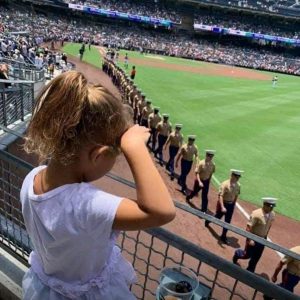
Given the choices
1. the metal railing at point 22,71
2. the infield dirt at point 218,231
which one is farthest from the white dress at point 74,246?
the metal railing at point 22,71

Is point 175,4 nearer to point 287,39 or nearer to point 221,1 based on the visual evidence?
point 221,1

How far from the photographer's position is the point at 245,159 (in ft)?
42.7

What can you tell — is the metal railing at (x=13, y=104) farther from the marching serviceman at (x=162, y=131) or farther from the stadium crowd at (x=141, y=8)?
the stadium crowd at (x=141, y=8)

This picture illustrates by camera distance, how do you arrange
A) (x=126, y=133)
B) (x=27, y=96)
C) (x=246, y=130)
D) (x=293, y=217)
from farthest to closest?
(x=246, y=130) < (x=27, y=96) < (x=293, y=217) < (x=126, y=133)

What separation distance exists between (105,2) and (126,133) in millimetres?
69690

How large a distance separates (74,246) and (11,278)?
193 centimetres

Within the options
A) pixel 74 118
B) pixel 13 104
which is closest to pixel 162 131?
pixel 13 104

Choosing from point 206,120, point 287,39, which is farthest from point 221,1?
point 206,120

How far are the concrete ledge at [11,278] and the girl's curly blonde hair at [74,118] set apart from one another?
6.58 feet

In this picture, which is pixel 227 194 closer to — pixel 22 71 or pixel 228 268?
pixel 228 268

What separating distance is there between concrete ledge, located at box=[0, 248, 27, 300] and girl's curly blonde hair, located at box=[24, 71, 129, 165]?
79.0 inches

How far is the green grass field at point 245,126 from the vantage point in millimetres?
11289

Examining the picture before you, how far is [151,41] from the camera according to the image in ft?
202

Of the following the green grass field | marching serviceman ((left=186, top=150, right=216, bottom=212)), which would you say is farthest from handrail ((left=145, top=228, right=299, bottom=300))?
the green grass field
